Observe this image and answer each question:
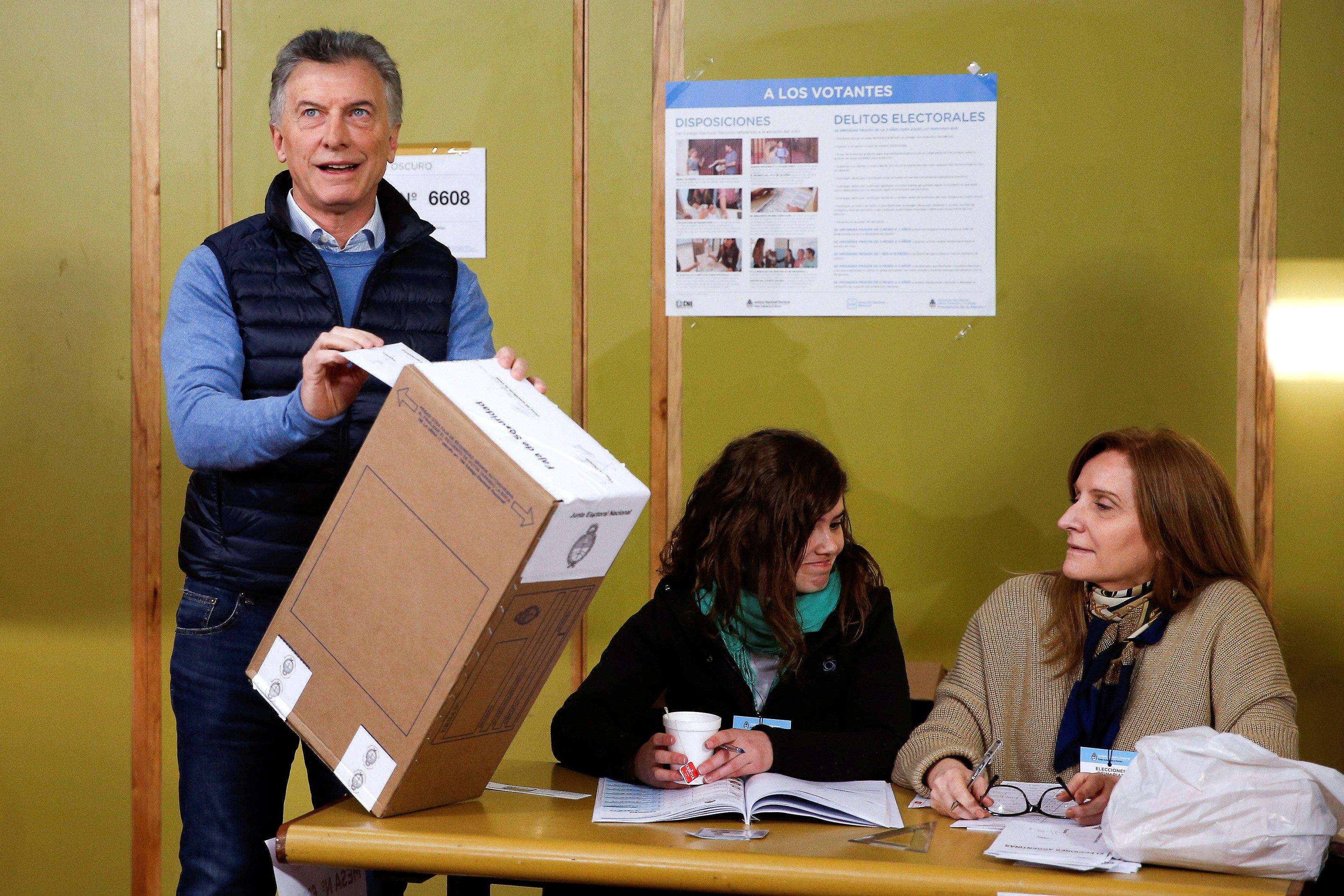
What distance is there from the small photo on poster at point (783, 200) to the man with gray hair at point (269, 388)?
3.68 ft

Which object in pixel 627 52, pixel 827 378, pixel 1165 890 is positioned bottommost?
pixel 1165 890

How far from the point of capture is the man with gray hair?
1654 millimetres

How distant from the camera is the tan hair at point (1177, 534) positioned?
1913 mm

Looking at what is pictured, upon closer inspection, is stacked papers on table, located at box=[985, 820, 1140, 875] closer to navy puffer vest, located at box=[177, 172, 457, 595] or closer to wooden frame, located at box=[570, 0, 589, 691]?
navy puffer vest, located at box=[177, 172, 457, 595]

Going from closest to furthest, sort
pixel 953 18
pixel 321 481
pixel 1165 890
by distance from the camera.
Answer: pixel 1165 890
pixel 321 481
pixel 953 18

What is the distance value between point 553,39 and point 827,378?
3.44ft

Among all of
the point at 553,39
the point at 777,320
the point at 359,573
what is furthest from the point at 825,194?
the point at 359,573

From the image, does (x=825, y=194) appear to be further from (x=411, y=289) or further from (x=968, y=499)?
(x=411, y=289)

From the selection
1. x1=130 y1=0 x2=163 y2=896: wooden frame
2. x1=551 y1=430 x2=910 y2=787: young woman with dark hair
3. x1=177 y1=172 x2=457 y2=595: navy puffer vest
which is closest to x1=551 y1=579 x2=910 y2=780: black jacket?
x1=551 y1=430 x2=910 y2=787: young woman with dark hair

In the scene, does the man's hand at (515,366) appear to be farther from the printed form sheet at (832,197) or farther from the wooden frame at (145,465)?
the wooden frame at (145,465)

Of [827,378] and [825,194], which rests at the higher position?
[825,194]

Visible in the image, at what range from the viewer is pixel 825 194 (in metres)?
2.79

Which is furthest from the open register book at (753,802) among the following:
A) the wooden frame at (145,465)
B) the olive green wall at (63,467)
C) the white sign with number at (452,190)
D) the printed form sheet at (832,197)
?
the olive green wall at (63,467)

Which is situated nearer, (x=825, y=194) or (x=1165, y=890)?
(x=1165, y=890)
